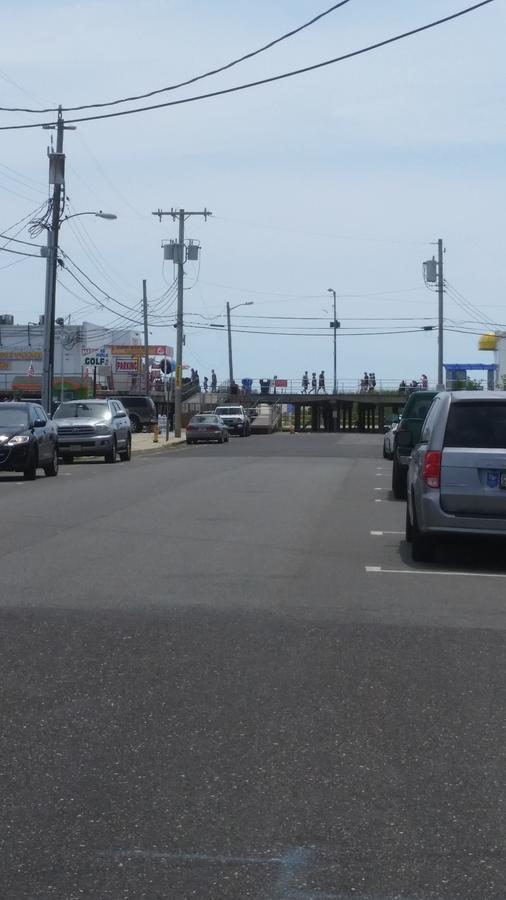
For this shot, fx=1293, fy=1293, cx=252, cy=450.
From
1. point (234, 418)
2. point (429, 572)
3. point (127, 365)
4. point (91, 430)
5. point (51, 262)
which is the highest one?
point (51, 262)

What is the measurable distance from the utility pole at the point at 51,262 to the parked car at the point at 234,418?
98.9ft

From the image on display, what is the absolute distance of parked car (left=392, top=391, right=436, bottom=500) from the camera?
19.7 meters

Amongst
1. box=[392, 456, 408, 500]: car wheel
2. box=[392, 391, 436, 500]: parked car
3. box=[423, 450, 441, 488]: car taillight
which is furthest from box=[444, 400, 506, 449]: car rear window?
box=[392, 456, 408, 500]: car wheel

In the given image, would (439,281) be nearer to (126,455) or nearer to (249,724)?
(126,455)

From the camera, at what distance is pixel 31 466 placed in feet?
81.4

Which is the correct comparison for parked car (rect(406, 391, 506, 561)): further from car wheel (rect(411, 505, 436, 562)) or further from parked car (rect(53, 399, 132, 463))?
parked car (rect(53, 399, 132, 463))

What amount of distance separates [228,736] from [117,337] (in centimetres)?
12256

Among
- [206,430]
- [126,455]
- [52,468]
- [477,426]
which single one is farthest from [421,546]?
[206,430]

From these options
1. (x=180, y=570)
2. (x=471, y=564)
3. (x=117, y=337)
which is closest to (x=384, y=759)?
(x=180, y=570)

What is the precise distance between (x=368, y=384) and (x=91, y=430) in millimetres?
67489

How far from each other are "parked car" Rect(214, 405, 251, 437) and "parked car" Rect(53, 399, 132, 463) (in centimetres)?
3496

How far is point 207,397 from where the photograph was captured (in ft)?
307

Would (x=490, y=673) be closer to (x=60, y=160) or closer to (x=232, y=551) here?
(x=232, y=551)

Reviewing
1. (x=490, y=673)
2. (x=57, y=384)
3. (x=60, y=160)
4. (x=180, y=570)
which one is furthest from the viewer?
(x=57, y=384)
